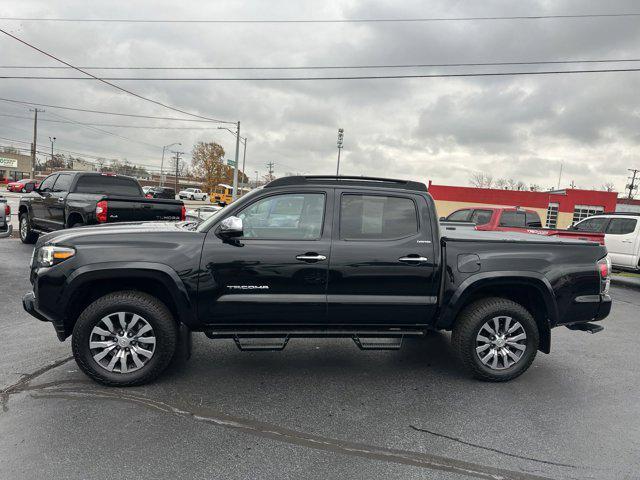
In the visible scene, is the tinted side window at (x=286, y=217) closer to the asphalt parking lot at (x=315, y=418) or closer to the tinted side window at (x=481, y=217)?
the asphalt parking lot at (x=315, y=418)

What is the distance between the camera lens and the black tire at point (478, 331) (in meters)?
4.29

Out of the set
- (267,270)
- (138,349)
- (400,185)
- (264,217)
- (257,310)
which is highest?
(400,185)

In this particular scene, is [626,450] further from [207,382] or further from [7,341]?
[7,341]

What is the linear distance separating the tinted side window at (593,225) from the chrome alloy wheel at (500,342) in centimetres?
929

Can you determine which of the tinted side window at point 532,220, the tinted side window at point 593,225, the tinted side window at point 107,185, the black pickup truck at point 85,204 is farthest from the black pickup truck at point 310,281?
the tinted side window at point 532,220

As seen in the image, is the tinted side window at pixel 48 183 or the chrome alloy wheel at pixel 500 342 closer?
the chrome alloy wheel at pixel 500 342

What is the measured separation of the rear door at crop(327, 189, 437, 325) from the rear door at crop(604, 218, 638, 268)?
389 inches

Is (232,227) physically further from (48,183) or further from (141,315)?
(48,183)

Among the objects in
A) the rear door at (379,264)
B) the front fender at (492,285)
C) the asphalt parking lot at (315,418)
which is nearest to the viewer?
the asphalt parking lot at (315,418)

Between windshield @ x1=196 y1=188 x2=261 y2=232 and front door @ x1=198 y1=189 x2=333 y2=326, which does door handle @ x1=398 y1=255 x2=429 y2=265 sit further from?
windshield @ x1=196 y1=188 x2=261 y2=232

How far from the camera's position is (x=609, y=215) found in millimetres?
12211

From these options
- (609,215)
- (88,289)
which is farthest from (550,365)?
(609,215)

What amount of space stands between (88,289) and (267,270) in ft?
5.28

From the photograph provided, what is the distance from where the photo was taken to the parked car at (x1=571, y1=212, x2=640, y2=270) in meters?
11.3
